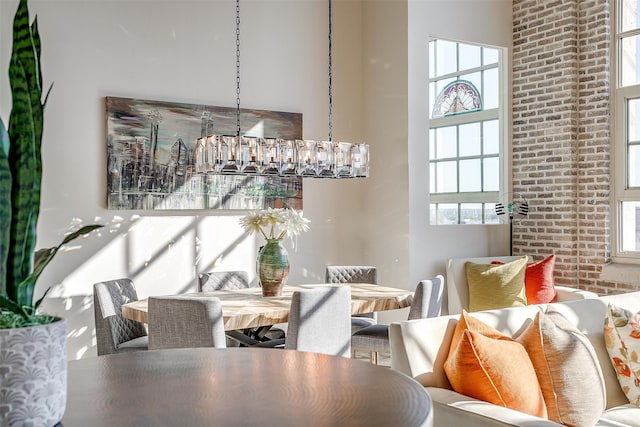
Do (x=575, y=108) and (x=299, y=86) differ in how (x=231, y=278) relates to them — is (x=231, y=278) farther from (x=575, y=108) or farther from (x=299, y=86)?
(x=575, y=108)

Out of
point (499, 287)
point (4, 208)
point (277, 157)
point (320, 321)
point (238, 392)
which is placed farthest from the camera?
point (499, 287)

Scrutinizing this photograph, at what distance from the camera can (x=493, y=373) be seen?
7.72 feet

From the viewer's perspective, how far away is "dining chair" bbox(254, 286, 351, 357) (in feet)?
11.3

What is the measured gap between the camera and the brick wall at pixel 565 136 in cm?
575

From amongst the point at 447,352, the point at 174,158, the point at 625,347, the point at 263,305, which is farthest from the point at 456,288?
the point at 447,352

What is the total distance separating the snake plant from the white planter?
0.11 ft

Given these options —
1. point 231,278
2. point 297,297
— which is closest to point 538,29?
point 231,278

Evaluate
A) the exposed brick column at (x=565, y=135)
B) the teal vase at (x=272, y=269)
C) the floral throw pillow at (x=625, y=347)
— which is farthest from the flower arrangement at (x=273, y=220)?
the exposed brick column at (x=565, y=135)

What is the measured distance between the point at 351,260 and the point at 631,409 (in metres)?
3.67

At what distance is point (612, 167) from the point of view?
5.73 metres

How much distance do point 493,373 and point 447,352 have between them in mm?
247

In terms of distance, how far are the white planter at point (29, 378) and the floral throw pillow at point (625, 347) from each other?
267 cm

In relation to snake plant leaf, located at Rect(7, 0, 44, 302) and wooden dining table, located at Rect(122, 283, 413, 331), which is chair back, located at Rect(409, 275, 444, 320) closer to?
wooden dining table, located at Rect(122, 283, 413, 331)

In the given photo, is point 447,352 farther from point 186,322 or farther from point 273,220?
point 273,220
